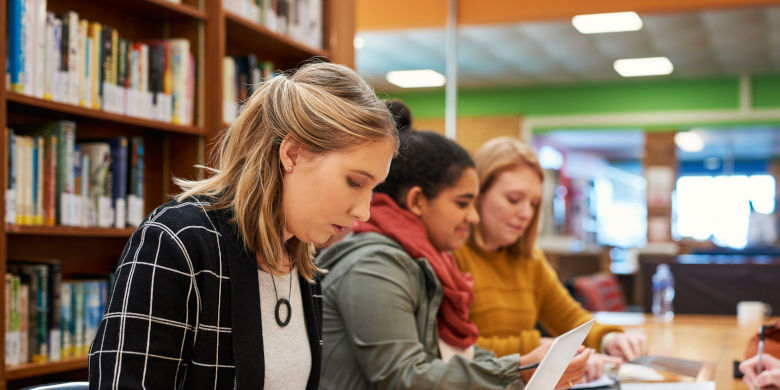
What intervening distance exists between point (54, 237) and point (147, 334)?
1.71 meters

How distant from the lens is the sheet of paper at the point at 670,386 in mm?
1927

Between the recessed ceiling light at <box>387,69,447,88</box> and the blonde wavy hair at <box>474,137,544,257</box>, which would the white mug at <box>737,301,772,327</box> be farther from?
the recessed ceiling light at <box>387,69,447,88</box>

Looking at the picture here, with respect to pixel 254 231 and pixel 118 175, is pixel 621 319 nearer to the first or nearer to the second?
pixel 118 175

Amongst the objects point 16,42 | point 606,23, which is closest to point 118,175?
point 16,42

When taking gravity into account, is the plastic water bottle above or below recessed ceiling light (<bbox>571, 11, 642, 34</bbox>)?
below

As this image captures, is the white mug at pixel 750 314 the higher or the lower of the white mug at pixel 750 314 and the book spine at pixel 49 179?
the lower

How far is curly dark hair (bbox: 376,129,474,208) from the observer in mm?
1915

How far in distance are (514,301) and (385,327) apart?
0.92 m

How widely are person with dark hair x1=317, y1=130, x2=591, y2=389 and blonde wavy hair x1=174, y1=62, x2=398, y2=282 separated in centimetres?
→ 38

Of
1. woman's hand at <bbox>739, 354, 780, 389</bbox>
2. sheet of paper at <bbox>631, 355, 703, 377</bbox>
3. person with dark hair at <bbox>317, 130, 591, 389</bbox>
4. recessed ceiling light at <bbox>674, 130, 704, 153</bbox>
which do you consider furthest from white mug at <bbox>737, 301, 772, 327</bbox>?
recessed ceiling light at <bbox>674, 130, 704, 153</bbox>

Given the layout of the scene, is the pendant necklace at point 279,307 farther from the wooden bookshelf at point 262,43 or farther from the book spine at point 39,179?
the wooden bookshelf at point 262,43

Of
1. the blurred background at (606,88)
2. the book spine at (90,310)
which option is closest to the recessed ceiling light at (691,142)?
the blurred background at (606,88)

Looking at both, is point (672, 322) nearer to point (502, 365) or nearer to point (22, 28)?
point (502, 365)

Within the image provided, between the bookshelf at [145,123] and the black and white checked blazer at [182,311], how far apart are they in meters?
1.30
